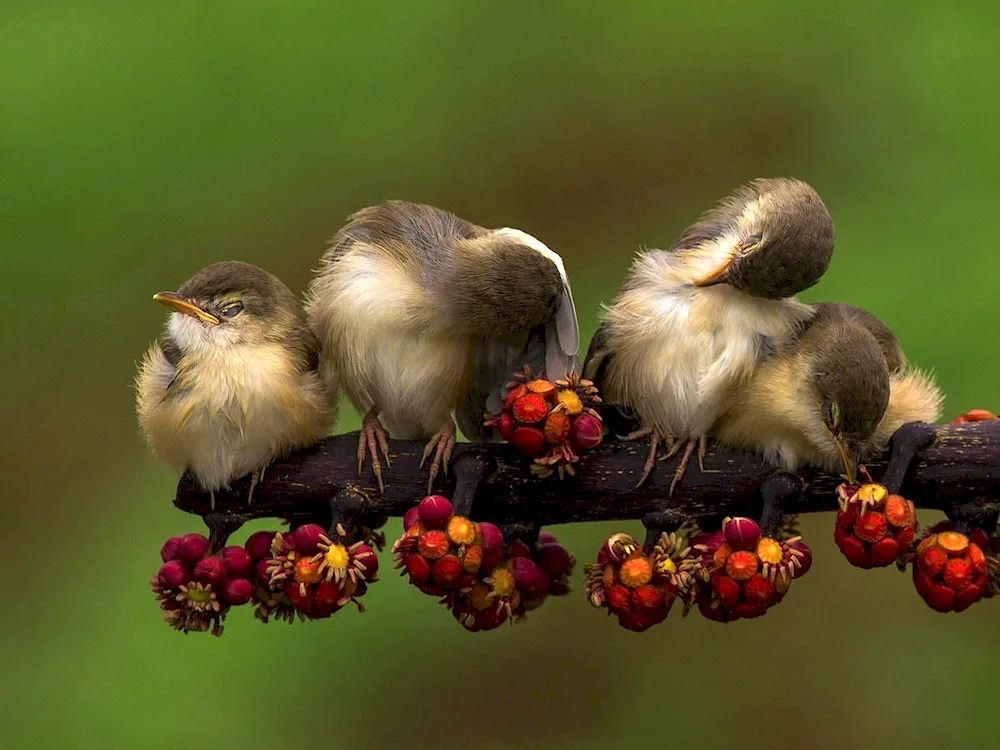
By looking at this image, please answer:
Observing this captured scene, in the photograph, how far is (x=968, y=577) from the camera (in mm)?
1125

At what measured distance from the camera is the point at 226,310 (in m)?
1.23

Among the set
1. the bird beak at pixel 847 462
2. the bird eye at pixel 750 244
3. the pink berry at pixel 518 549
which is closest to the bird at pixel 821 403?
the bird beak at pixel 847 462

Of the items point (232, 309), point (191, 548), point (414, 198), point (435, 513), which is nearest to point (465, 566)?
point (435, 513)

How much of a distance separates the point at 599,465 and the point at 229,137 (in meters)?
1.04

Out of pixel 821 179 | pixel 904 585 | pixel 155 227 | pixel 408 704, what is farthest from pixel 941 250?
pixel 155 227

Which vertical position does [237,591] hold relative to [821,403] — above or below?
below

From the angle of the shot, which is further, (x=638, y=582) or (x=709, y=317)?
(x=709, y=317)

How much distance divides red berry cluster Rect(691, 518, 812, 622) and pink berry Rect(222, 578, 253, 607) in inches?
15.9

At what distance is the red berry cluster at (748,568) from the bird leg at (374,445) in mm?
310

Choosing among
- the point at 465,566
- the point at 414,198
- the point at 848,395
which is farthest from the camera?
the point at 414,198

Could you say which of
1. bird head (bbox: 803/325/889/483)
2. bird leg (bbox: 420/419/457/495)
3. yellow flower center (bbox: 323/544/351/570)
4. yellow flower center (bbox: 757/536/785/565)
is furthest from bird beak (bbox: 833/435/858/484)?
yellow flower center (bbox: 323/544/351/570)

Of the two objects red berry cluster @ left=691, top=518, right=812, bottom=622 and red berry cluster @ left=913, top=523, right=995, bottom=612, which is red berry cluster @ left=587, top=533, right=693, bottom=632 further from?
red berry cluster @ left=913, top=523, right=995, bottom=612

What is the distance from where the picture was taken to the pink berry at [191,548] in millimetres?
1129

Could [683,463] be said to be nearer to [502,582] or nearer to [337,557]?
[502,582]
